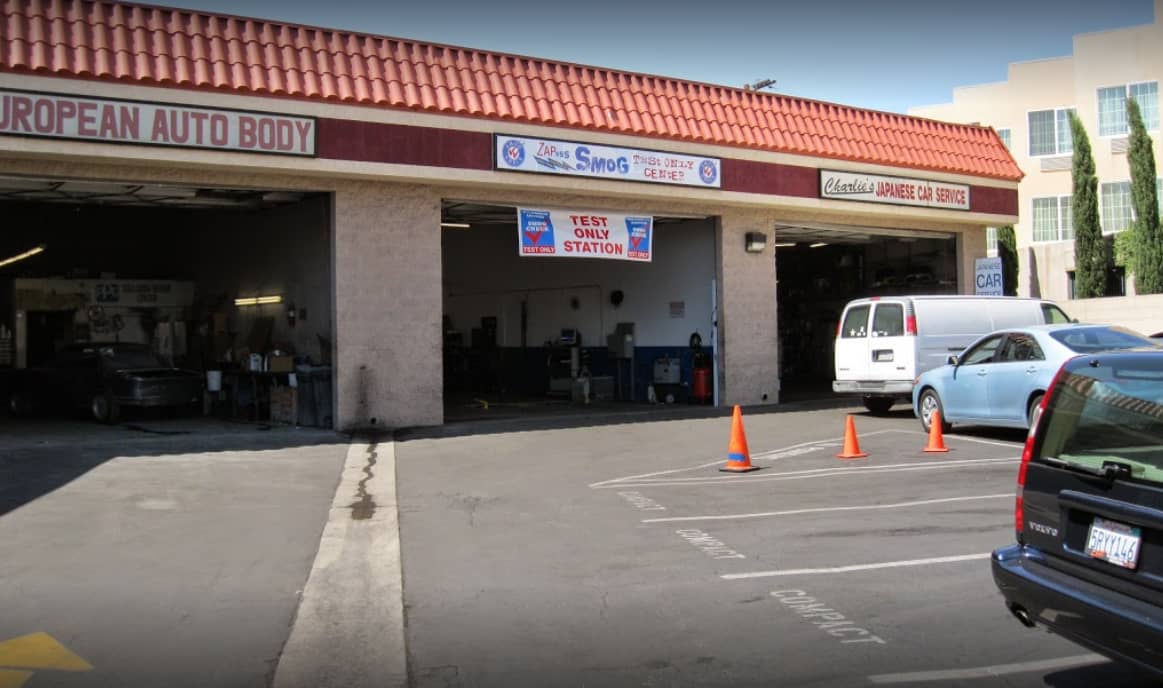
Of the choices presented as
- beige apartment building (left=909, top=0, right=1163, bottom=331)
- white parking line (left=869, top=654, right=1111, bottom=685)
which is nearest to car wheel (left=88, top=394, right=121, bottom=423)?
white parking line (left=869, top=654, right=1111, bottom=685)

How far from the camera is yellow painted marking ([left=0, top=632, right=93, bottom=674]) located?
5.62m

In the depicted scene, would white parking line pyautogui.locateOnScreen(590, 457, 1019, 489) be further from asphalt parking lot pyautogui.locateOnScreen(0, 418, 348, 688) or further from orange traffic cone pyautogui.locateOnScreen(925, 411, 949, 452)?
asphalt parking lot pyautogui.locateOnScreen(0, 418, 348, 688)

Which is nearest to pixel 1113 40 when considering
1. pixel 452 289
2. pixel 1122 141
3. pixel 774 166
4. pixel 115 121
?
pixel 1122 141

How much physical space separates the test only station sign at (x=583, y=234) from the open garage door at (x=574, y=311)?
0.07ft

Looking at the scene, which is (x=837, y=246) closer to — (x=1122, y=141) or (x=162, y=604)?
(x=1122, y=141)

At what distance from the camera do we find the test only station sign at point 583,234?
19.3 m

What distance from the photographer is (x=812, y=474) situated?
1252 cm

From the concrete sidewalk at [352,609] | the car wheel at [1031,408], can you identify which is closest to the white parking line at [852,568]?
the concrete sidewalk at [352,609]

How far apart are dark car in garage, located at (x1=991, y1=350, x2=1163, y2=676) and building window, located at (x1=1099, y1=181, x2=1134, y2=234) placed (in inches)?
1423

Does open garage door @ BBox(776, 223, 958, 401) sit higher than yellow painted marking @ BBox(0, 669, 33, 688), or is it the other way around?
open garage door @ BBox(776, 223, 958, 401)

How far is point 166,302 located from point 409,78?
12.5m

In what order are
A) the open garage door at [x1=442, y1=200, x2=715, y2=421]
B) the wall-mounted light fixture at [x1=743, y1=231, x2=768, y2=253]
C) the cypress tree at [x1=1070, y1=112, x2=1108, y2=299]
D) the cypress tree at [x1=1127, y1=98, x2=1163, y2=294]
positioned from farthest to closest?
the cypress tree at [x1=1070, y1=112, x2=1108, y2=299], the cypress tree at [x1=1127, y1=98, x2=1163, y2=294], the wall-mounted light fixture at [x1=743, y1=231, x2=768, y2=253], the open garage door at [x1=442, y1=200, x2=715, y2=421]

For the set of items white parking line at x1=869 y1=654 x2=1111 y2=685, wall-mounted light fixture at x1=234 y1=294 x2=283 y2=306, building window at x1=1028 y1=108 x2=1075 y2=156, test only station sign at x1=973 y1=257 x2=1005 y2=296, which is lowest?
white parking line at x1=869 y1=654 x2=1111 y2=685

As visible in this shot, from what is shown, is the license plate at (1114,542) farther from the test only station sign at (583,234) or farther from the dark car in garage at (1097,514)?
the test only station sign at (583,234)
